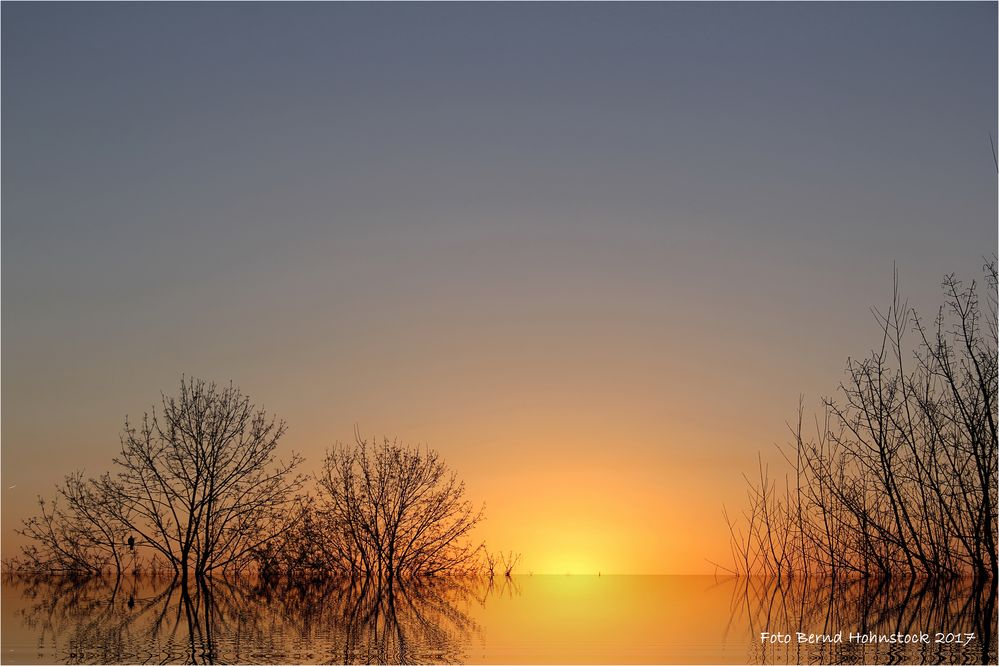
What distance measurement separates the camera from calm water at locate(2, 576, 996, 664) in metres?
9.96

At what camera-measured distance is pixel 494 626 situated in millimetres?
13156

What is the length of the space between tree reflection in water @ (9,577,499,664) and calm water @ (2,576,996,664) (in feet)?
0.08

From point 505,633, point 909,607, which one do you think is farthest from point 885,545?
point 505,633

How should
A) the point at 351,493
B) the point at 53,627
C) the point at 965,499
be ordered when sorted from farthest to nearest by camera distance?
the point at 351,493, the point at 965,499, the point at 53,627

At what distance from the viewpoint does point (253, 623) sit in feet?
43.0

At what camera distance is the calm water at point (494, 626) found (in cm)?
996

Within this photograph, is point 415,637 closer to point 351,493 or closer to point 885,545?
point 885,545

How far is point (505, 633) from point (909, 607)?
6.03 metres

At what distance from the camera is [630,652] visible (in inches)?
412

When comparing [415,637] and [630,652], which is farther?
[415,637]

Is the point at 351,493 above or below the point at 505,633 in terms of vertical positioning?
above

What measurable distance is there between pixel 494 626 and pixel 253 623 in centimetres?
321

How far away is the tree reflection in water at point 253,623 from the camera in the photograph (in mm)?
10031

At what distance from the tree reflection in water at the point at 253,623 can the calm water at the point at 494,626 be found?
3 cm
